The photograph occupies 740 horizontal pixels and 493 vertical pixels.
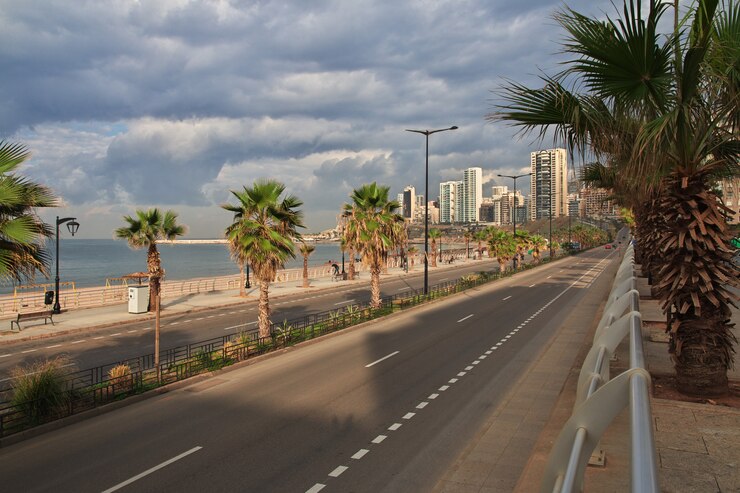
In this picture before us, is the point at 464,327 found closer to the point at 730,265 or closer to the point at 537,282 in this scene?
the point at 730,265

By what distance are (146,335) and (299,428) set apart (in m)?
14.7

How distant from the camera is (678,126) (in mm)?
8070

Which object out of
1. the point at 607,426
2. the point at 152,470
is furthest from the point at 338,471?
the point at 607,426

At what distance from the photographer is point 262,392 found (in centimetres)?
1364

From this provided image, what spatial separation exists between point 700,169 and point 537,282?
127ft

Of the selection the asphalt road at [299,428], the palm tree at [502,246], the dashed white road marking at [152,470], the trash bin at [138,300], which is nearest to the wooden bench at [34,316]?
the trash bin at [138,300]

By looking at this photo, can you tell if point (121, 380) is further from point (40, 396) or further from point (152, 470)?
point (152, 470)

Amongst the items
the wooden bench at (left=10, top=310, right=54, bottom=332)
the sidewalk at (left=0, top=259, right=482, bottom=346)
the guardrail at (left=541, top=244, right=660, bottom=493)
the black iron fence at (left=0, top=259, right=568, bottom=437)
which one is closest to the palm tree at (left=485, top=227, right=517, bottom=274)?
the sidewalk at (left=0, top=259, right=482, bottom=346)

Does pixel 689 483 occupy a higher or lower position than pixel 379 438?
higher

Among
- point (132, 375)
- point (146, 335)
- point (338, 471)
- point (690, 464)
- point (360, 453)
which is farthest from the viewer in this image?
point (146, 335)

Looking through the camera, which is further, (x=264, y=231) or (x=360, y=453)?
(x=264, y=231)

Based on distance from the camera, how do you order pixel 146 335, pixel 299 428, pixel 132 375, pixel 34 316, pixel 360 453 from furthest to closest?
pixel 34 316, pixel 146 335, pixel 132 375, pixel 299 428, pixel 360 453

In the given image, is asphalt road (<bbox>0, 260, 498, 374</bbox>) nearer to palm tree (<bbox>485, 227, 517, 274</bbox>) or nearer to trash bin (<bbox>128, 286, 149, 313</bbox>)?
trash bin (<bbox>128, 286, 149, 313</bbox>)

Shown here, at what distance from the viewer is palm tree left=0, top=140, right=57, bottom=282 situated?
716 centimetres
